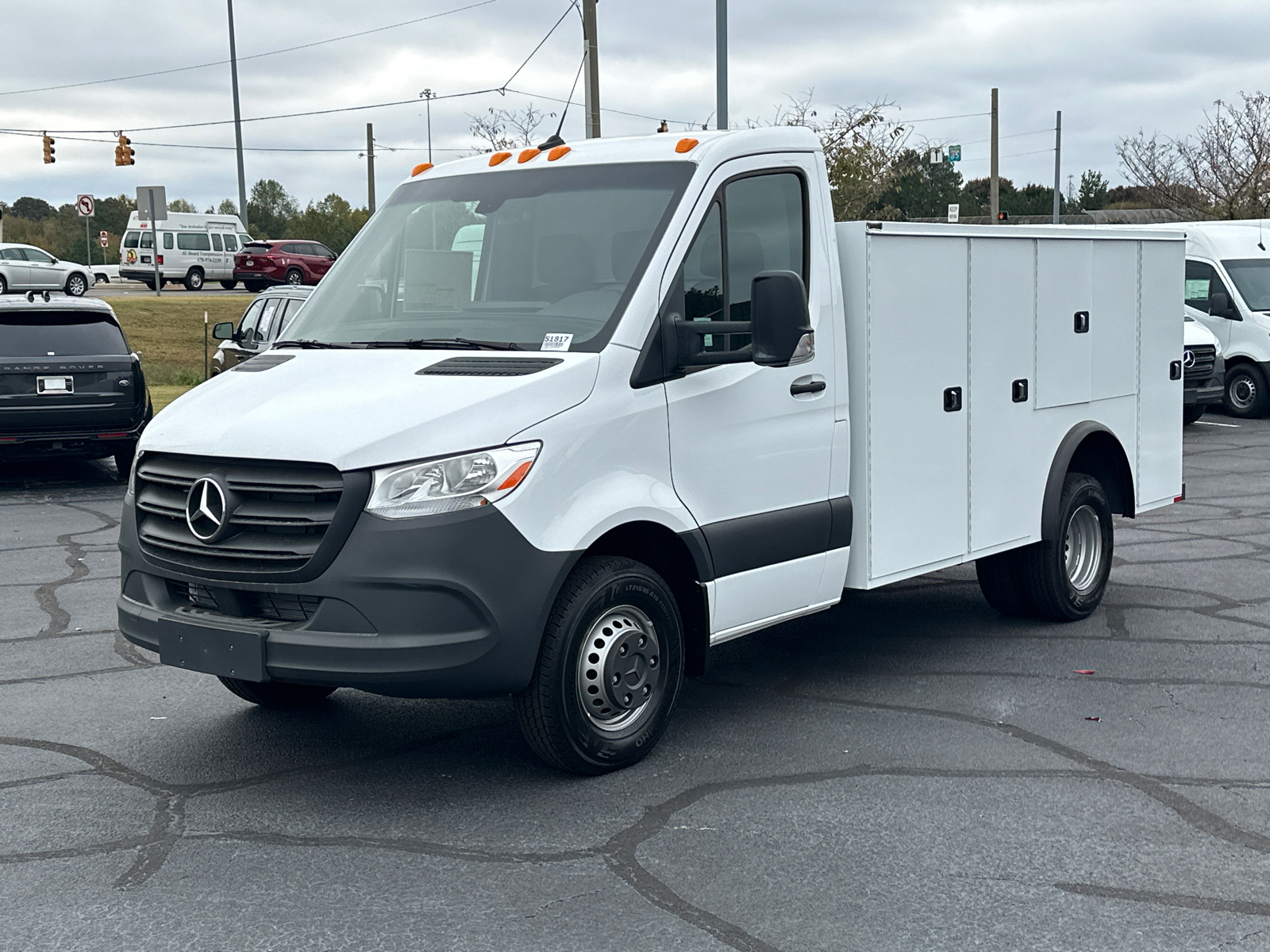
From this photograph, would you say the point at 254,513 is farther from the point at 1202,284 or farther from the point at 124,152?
the point at 124,152

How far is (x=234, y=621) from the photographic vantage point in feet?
16.3

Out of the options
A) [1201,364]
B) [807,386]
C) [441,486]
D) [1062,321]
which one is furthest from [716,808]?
[1201,364]

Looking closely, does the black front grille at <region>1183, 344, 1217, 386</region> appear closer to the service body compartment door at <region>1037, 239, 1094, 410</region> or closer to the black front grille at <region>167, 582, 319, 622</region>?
the service body compartment door at <region>1037, 239, 1094, 410</region>

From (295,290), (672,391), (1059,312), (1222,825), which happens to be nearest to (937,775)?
(1222,825)

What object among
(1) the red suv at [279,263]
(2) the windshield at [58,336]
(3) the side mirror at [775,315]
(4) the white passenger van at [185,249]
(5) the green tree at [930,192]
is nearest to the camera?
(3) the side mirror at [775,315]

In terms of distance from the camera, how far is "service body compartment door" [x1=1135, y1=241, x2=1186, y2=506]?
815 centimetres

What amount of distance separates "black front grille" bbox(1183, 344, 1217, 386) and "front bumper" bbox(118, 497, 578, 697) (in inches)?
595

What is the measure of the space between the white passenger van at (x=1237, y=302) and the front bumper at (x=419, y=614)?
55.1 feet

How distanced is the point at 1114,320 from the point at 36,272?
3651 centimetres

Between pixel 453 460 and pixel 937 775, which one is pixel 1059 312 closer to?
pixel 937 775

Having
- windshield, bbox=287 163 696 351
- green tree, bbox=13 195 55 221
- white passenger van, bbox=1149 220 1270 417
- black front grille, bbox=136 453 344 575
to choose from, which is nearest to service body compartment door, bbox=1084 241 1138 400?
windshield, bbox=287 163 696 351

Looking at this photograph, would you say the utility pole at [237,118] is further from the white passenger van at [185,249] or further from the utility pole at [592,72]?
the utility pole at [592,72]

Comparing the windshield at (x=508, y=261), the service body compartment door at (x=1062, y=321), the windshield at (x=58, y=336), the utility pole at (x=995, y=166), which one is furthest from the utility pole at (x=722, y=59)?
the utility pole at (x=995, y=166)

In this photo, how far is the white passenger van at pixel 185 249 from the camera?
45312mm
